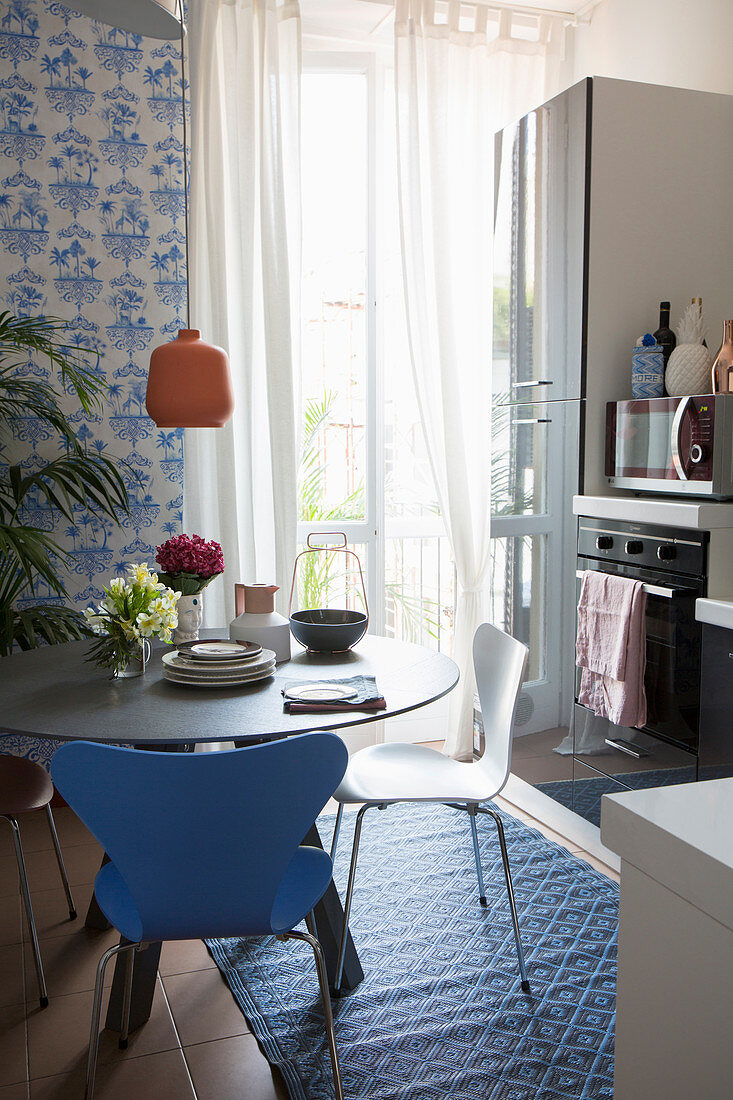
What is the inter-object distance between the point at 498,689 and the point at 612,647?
0.52 m

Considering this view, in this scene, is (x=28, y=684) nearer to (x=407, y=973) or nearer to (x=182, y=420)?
(x=182, y=420)

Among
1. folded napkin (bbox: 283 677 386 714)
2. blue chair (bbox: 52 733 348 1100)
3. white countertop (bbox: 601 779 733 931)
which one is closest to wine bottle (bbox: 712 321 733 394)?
folded napkin (bbox: 283 677 386 714)

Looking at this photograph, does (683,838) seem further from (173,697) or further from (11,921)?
(11,921)

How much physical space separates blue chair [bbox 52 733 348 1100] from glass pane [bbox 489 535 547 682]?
5.70ft

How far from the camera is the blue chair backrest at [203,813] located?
4.58 ft

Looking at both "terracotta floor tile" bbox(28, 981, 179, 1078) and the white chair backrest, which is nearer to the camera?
"terracotta floor tile" bbox(28, 981, 179, 1078)

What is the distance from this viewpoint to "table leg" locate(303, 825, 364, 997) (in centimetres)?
212

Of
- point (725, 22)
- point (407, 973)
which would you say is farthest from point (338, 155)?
point (407, 973)

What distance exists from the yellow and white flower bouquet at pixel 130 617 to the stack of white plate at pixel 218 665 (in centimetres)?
8

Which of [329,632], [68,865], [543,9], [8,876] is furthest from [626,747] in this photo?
[543,9]

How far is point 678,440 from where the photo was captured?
2.58 m

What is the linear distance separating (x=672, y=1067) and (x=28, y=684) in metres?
1.72

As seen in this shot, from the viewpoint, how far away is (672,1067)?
736 mm

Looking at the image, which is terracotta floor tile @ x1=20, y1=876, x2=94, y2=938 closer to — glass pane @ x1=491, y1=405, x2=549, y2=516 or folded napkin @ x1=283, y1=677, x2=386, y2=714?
folded napkin @ x1=283, y1=677, x2=386, y2=714
